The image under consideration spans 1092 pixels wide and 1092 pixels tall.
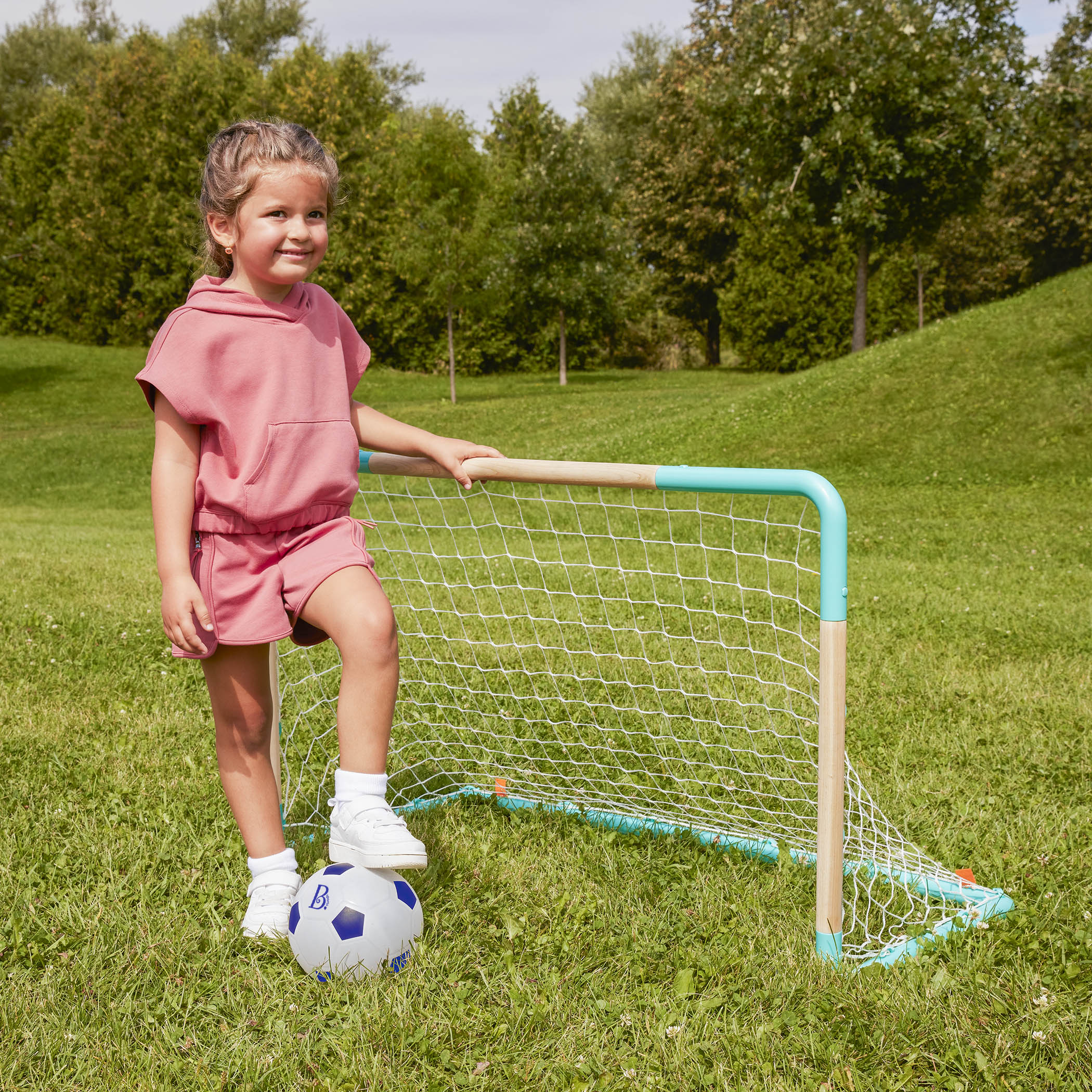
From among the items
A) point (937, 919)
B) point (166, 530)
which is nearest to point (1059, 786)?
point (937, 919)

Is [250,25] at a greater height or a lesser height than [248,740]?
greater

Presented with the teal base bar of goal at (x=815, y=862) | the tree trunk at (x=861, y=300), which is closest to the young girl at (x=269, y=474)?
the teal base bar of goal at (x=815, y=862)

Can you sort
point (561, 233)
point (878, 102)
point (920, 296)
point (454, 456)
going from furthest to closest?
point (920, 296), point (561, 233), point (878, 102), point (454, 456)

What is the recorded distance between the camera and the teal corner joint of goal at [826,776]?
248 cm

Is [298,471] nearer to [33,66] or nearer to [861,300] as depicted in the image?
[861,300]

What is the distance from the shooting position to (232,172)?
262cm

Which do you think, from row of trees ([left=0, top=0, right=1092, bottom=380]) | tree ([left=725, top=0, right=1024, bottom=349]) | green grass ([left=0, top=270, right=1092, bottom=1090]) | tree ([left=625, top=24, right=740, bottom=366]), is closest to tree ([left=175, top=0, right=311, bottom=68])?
row of trees ([left=0, top=0, right=1092, bottom=380])

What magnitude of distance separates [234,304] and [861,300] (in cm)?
2260

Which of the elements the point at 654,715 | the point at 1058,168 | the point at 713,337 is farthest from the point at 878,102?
the point at 654,715

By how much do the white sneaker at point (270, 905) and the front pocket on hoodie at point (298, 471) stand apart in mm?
1058

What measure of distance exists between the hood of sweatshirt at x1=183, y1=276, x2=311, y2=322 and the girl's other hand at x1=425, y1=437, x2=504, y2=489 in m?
0.55

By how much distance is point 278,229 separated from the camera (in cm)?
261

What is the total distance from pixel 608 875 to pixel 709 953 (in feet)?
1.66

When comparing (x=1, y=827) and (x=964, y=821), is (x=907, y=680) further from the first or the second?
(x=1, y=827)
